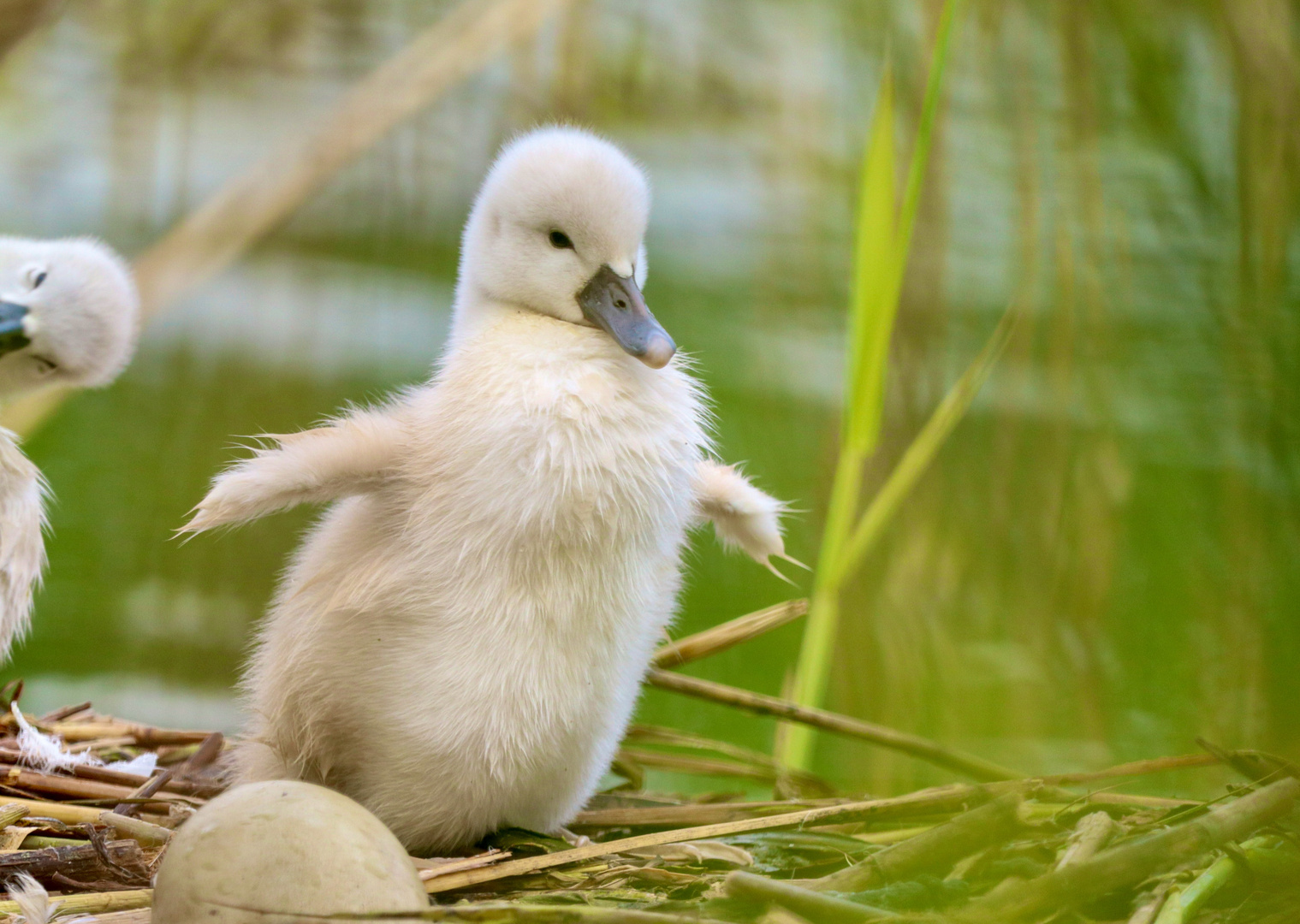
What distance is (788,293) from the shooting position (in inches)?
61.2

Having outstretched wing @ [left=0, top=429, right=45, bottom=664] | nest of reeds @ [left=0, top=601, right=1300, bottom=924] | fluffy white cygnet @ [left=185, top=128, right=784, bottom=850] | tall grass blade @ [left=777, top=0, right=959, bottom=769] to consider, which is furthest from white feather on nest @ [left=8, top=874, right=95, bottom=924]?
tall grass blade @ [left=777, top=0, right=959, bottom=769]

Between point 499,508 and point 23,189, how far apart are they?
1297mm

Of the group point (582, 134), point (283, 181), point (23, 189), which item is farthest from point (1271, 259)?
point (23, 189)

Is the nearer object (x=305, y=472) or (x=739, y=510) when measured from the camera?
(x=305, y=472)

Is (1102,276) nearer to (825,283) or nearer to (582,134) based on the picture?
(825,283)

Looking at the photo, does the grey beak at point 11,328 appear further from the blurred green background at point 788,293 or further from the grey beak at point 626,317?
the grey beak at point 626,317

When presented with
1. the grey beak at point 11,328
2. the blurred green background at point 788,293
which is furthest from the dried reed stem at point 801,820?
the grey beak at point 11,328

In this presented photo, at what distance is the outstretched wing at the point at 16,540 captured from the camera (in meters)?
0.97

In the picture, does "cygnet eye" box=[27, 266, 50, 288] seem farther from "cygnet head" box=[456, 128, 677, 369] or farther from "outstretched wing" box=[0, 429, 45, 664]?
"cygnet head" box=[456, 128, 677, 369]

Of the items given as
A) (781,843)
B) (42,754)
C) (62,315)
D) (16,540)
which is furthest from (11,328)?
(781,843)

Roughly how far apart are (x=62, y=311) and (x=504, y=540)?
0.66 meters

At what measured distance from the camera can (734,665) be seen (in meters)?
1.47

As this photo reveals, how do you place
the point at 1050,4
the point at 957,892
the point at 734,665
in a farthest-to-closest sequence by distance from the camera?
the point at 734,665 < the point at 1050,4 < the point at 957,892

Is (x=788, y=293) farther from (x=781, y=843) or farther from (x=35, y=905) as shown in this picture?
(x=35, y=905)
